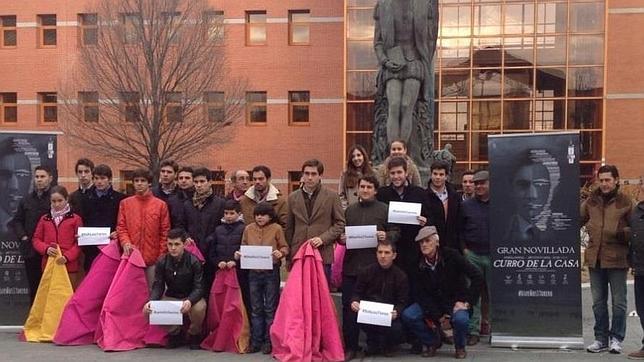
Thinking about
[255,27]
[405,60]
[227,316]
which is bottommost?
[227,316]

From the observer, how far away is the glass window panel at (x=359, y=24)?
33.5m

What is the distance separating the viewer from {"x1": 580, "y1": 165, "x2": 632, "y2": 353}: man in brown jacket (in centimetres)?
779

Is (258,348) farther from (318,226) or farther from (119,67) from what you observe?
(119,67)

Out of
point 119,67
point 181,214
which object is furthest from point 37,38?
point 181,214

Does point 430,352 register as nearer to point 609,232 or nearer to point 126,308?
point 609,232

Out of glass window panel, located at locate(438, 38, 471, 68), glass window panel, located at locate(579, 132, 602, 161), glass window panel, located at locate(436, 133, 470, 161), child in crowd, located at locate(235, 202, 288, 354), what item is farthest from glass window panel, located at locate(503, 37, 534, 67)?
child in crowd, located at locate(235, 202, 288, 354)

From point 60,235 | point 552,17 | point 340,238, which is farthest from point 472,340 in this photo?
point 552,17

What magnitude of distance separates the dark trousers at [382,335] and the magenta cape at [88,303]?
10.4ft

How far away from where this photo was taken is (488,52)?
32750 millimetres

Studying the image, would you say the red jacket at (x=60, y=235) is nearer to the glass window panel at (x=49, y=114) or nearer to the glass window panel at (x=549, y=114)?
the glass window panel at (x=549, y=114)

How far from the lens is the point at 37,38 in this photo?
36938mm

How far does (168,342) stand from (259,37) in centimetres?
2907

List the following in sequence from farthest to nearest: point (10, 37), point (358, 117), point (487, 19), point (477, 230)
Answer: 1. point (10, 37)
2. point (358, 117)
3. point (487, 19)
4. point (477, 230)

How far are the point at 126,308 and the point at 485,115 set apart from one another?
1046 inches
